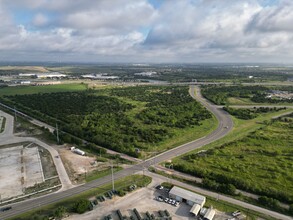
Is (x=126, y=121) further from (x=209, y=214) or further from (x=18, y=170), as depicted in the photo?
(x=209, y=214)

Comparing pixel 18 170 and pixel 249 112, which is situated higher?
pixel 249 112

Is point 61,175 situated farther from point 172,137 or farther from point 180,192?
point 172,137

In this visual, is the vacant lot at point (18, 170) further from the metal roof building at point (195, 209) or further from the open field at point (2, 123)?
the metal roof building at point (195, 209)

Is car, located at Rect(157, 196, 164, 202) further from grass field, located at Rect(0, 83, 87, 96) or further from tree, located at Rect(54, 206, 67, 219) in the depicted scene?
grass field, located at Rect(0, 83, 87, 96)

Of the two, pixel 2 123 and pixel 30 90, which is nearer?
pixel 2 123

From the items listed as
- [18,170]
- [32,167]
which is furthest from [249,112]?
[18,170]

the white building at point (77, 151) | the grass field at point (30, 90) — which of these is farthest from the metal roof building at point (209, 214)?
the grass field at point (30, 90)
